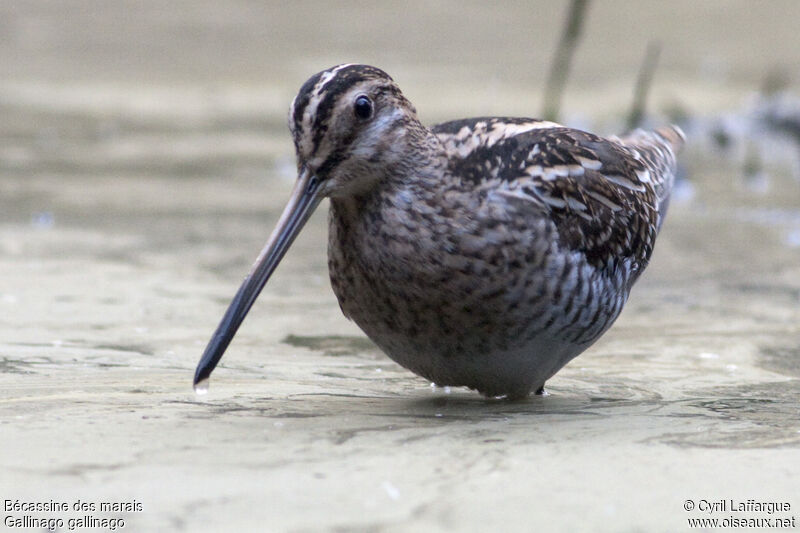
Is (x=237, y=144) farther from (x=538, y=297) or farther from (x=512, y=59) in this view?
(x=538, y=297)

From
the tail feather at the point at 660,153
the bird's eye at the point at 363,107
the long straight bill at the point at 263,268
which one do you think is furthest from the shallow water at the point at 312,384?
the bird's eye at the point at 363,107

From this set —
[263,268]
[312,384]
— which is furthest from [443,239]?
[312,384]

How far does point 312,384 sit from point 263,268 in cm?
89

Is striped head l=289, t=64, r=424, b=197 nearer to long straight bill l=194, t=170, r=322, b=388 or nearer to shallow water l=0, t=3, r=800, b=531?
long straight bill l=194, t=170, r=322, b=388

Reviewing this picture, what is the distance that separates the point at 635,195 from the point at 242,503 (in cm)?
253

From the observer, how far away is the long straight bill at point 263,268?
14.1ft

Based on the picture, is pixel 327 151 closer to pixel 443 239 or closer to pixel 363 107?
pixel 363 107

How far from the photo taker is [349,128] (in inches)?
172

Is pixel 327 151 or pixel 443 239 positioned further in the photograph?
pixel 443 239

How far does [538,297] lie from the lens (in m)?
4.53

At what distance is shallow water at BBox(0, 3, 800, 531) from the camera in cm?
348

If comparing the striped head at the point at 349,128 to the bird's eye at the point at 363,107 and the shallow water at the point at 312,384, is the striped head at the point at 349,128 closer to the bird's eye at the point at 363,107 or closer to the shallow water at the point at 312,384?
the bird's eye at the point at 363,107

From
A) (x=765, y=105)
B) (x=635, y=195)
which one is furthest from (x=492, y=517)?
(x=765, y=105)

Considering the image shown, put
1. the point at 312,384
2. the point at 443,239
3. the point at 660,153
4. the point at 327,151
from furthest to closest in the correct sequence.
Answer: the point at 660,153, the point at 312,384, the point at 443,239, the point at 327,151
